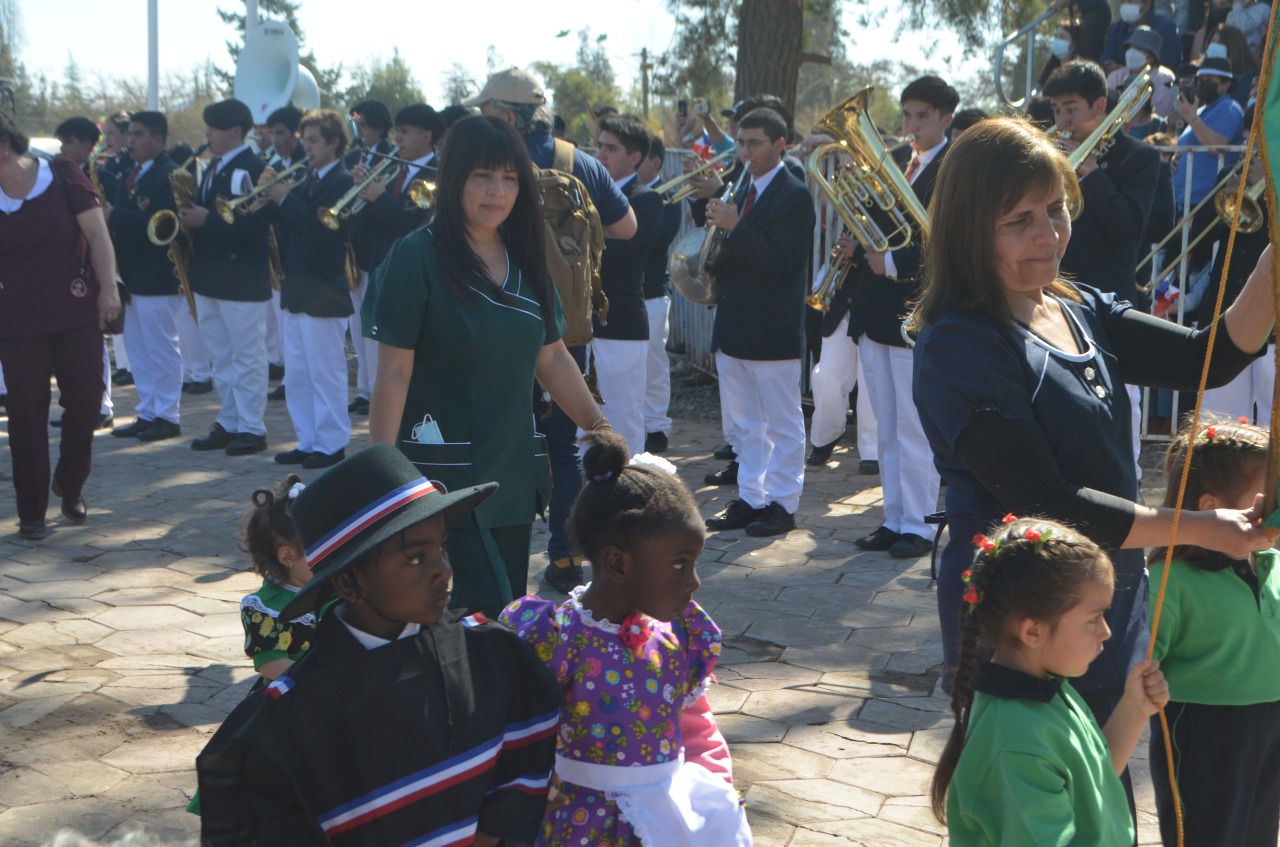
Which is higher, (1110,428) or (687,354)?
(1110,428)

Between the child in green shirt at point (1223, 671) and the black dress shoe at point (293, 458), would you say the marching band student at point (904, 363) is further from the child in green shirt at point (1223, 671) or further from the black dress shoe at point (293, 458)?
the black dress shoe at point (293, 458)

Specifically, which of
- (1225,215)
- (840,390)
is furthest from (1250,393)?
(840,390)

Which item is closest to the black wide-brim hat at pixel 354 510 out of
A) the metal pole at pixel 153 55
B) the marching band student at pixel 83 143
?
the marching band student at pixel 83 143

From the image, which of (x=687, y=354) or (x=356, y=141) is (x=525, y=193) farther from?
(x=687, y=354)

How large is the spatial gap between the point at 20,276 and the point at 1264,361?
667 cm

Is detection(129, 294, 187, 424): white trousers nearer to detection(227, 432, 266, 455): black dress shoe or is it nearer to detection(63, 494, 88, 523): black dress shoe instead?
detection(227, 432, 266, 455): black dress shoe

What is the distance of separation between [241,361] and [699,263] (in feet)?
12.1

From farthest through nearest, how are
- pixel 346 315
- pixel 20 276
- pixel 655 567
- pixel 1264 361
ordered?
pixel 346 315
pixel 1264 361
pixel 20 276
pixel 655 567

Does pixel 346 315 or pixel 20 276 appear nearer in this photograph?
pixel 20 276

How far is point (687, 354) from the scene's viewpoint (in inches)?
482

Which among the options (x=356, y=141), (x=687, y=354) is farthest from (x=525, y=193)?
(x=687, y=354)

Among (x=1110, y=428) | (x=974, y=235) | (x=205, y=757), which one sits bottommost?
(x=205, y=757)

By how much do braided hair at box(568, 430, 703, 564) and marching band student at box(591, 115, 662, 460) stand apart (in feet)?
15.2

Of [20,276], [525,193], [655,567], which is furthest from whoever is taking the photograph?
[20,276]
